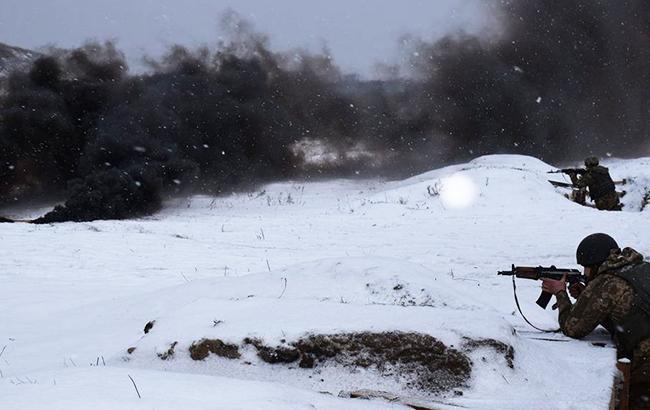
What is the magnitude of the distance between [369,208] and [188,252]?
5683 millimetres

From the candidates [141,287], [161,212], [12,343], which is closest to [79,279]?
[141,287]

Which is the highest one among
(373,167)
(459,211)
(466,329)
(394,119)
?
(394,119)

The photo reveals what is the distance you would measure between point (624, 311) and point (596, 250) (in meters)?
0.63

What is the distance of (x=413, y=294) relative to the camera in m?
4.40

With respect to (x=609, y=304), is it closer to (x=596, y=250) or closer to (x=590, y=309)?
(x=590, y=309)

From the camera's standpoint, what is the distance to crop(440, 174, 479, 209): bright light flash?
1405 cm

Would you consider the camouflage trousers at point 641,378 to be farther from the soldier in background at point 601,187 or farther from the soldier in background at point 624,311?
the soldier in background at point 601,187

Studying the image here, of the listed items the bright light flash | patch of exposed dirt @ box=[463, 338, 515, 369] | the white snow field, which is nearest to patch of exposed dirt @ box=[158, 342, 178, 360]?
the white snow field

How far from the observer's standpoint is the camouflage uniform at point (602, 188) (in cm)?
1364

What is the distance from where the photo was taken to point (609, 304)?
3.84m

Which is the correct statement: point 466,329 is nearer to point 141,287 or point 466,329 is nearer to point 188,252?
point 141,287

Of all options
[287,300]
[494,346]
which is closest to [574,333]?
[494,346]

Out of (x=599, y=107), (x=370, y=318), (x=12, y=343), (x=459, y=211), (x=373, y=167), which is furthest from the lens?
(x=599, y=107)

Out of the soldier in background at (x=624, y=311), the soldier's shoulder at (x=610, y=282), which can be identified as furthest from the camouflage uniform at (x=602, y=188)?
the soldier's shoulder at (x=610, y=282)
